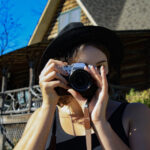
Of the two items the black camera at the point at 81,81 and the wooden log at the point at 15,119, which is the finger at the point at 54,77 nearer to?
the black camera at the point at 81,81

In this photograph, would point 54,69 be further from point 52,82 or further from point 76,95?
point 76,95

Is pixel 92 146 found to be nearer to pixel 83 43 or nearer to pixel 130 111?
pixel 130 111

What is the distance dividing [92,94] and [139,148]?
44 centimetres

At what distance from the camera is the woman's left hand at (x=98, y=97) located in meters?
1.57

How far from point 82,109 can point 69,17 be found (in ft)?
42.0

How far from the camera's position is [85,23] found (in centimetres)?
1321

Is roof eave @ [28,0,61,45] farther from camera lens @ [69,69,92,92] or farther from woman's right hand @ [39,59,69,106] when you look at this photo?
camera lens @ [69,69,92,92]

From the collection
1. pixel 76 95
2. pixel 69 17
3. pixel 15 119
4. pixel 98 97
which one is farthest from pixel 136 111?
pixel 69 17

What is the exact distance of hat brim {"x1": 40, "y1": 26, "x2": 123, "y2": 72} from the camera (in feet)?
6.52

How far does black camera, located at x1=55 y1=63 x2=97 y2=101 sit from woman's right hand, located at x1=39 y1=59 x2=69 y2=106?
0.19 ft

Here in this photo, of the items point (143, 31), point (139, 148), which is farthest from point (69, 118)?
point (143, 31)

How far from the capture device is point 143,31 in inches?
353

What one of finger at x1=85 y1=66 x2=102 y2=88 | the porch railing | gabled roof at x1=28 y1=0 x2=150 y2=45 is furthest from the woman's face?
gabled roof at x1=28 y1=0 x2=150 y2=45

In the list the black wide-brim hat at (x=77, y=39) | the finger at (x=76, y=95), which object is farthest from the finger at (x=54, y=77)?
the black wide-brim hat at (x=77, y=39)
